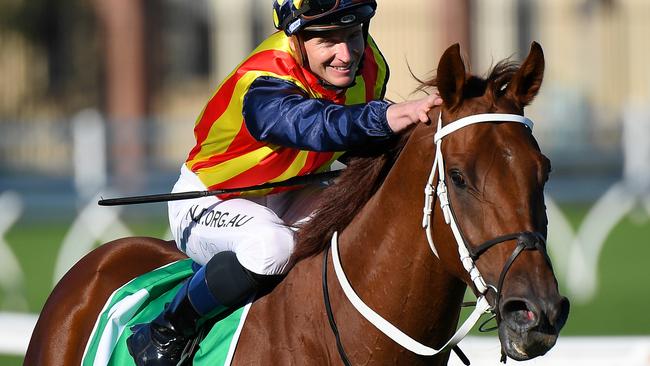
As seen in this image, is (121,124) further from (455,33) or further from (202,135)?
(202,135)

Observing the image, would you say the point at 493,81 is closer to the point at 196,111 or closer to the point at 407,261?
the point at 407,261

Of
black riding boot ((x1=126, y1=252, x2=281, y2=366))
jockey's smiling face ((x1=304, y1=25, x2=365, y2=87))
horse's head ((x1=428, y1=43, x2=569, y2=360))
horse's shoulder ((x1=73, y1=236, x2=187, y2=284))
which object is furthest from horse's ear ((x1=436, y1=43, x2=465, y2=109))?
horse's shoulder ((x1=73, y1=236, x2=187, y2=284))

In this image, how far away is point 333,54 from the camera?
3.88m

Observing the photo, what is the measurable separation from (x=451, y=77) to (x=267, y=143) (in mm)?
907

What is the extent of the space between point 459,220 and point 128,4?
52.0 feet

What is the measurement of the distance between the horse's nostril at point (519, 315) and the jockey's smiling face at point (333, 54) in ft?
3.97

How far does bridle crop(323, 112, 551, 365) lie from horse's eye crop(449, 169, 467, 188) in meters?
0.04

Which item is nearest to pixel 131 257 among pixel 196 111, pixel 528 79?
pixel 528 79

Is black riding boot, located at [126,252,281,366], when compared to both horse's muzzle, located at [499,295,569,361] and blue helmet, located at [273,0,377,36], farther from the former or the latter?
horse's muzzle, located at [499,295,569,361]

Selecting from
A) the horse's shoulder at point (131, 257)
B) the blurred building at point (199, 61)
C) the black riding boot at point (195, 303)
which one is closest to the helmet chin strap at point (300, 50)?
the black riding boot at point (195, 303)

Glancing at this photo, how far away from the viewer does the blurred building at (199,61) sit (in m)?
16.6

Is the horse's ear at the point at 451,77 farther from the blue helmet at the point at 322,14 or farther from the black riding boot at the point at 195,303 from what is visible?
the black riding boot at the point at 195,303

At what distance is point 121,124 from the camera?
640 inches

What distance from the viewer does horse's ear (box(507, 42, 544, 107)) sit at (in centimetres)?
323
